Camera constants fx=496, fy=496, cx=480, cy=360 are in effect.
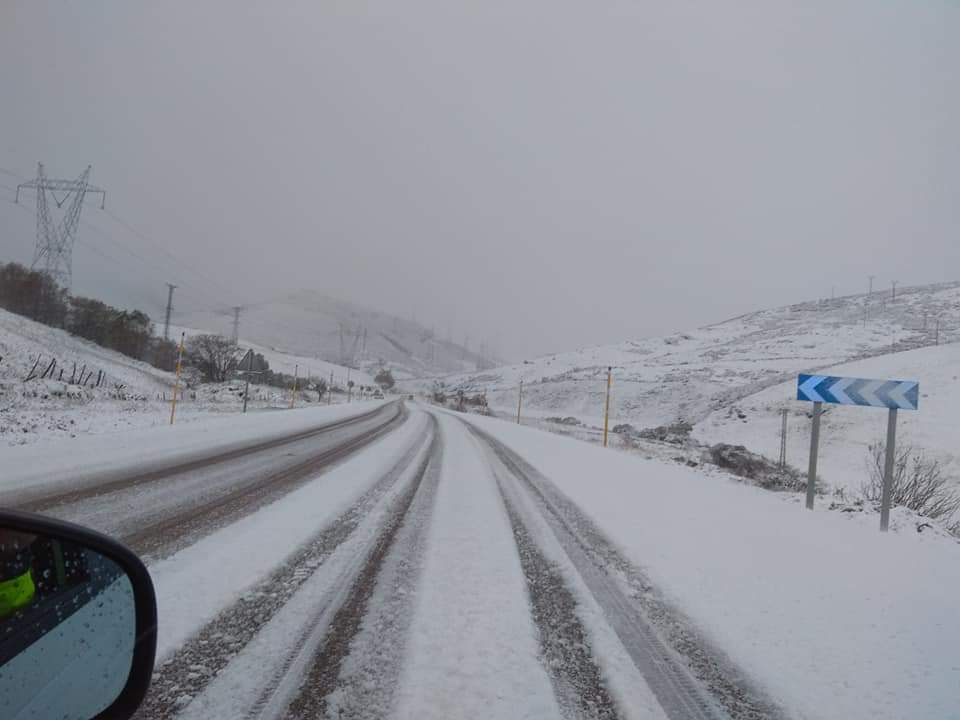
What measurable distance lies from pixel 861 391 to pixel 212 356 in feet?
159

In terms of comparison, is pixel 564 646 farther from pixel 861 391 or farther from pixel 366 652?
pixel 861 391

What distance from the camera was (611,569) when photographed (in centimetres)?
410

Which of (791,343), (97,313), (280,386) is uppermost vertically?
(791,343)

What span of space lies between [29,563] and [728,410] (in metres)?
35.4

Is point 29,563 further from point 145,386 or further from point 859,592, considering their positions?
point 145,386

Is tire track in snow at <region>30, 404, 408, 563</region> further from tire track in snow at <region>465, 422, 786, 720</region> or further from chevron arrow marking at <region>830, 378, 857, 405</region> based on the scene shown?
chevron arrow marking at <region>830, 378, 857, 405</region>

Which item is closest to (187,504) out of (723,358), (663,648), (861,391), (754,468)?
(663,648)

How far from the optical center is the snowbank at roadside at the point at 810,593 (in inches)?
98.3

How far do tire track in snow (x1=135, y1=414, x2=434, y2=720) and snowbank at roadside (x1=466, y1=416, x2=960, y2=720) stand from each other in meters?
2.64

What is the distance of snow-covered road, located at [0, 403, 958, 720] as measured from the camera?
221 centimetres

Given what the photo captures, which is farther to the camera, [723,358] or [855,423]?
[723,358]

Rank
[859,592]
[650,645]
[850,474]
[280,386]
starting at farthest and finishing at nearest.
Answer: [280,386] < [850,474] < [859,592] < [650,645]

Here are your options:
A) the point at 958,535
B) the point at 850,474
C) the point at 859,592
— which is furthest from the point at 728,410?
the point at 859,592

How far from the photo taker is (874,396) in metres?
6.10
